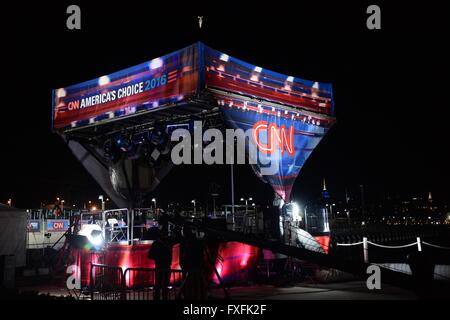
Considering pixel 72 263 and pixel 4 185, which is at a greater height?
pixel 4 185

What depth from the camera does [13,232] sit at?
13844 mm

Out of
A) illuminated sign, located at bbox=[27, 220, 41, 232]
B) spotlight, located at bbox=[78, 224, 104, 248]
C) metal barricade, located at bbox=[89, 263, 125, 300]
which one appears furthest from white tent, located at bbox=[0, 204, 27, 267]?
illuminated sign, located at bbox=[27, 220, 41, 232]

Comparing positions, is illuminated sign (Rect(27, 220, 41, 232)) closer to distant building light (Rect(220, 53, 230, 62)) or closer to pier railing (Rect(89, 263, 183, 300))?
pier railing (Rect(89, 263, 183, 300))

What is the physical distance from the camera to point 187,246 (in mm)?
8734

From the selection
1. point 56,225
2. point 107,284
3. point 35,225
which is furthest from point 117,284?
point 56,225

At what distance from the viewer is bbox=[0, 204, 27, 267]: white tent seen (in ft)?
44.1

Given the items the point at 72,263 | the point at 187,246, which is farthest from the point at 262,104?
the point at 72,263

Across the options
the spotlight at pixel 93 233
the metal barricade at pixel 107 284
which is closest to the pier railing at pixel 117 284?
the metal barricade at pixel 107 284

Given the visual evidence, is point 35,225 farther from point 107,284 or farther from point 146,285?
point 107,284

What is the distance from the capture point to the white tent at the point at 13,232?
1343cm

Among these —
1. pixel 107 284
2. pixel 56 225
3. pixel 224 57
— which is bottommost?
pixel 107 284
